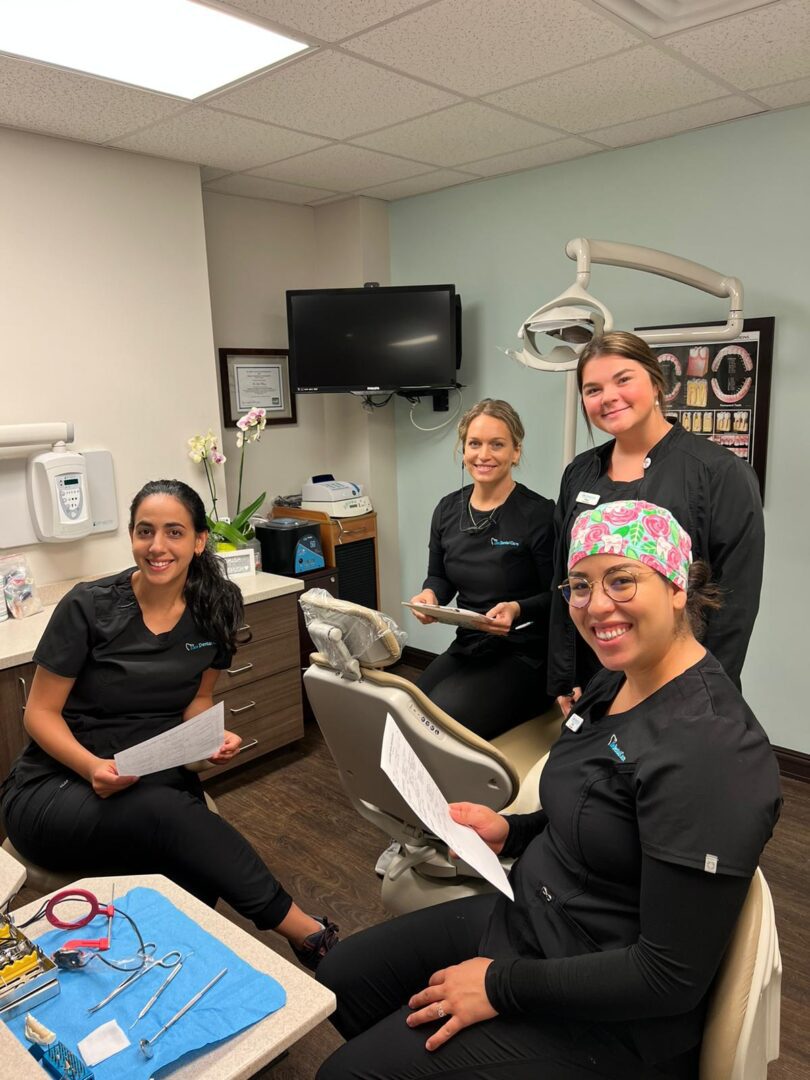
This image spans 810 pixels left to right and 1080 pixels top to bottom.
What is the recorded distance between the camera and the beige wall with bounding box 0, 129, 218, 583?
106 inches

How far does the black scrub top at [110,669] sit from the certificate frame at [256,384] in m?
2.06

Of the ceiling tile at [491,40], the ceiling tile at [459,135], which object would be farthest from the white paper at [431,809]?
the ceiling tile at [459,135]

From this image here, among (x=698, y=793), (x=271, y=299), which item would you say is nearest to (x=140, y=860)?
(x=698, y=793)

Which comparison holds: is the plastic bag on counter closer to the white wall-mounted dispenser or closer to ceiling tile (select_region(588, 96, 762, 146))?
the white wall-mounted dispenser

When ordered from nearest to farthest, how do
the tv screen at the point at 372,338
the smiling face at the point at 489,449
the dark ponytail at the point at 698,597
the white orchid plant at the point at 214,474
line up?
1. the dark ponytail at the point at 698,597
2. the smiling face at the point at 489,449
3. the white orchid plant at the point at 214,474
4. the tv screen at the point at 372,338

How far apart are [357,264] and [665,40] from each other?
205cm

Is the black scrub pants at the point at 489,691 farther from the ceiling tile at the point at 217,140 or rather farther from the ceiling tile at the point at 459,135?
the ceiling tile at the point at 217,140

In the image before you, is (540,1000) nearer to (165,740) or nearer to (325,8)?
(165,740)

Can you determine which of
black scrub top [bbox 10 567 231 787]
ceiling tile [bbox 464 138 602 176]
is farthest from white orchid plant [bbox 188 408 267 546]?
ceiling tile [bbox 464 138 602 176]

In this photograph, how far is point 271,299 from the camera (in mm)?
3883

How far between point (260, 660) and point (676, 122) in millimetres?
2538

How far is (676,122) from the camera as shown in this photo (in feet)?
9.03

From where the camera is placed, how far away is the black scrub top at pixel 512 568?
2264mm

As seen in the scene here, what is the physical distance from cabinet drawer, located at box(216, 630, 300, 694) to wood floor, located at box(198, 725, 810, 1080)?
42 cm
